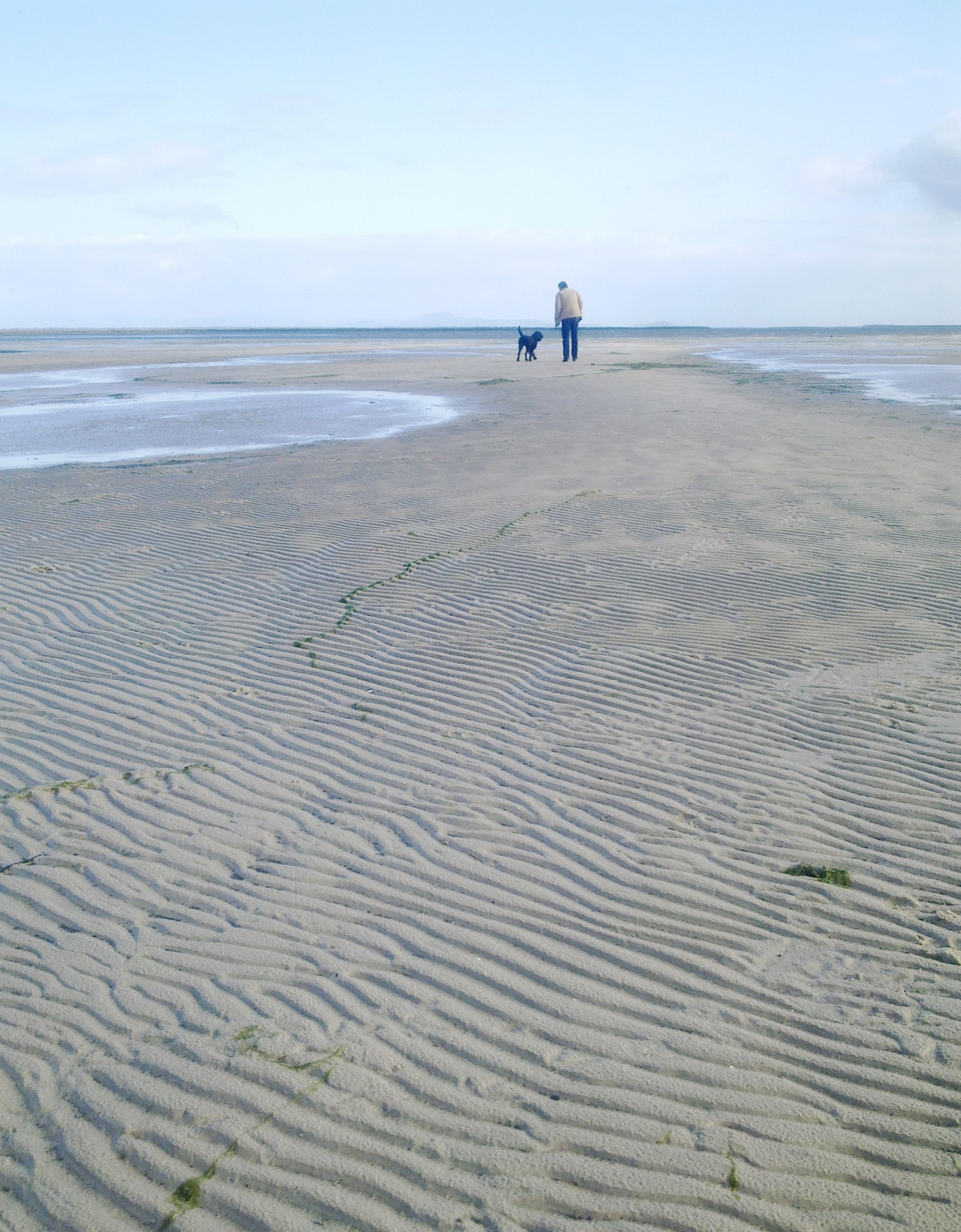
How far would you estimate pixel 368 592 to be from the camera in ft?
26.7

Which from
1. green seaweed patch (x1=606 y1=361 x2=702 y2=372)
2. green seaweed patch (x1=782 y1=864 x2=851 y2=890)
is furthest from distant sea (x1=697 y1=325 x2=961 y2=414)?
green seaweed patch (x1=782 y1=864 x2=851 y2=890)

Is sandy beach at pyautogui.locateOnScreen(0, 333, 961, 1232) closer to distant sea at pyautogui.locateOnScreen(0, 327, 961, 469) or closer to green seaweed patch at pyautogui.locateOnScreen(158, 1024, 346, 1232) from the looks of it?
green seaweed patch at pyautogui.locateOnScreen(158, 1024, 346, 1232)

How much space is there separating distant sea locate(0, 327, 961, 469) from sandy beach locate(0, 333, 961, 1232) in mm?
8073

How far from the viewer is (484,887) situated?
410 centimetres

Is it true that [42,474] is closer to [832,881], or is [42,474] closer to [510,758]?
[510,758]

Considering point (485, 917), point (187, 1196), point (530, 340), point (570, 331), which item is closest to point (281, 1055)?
point (187, 1196)

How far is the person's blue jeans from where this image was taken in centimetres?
3003

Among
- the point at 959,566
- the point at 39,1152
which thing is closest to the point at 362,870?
the point at 39,1152

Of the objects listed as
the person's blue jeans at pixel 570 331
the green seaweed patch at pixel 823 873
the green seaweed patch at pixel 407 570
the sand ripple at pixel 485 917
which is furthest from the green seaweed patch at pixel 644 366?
the green seaweed patch at pixel 823 873

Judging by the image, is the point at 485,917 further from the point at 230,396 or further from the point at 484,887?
the point at 230,396

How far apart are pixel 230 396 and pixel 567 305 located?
399 inches

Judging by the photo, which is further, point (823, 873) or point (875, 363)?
point (875, 363)

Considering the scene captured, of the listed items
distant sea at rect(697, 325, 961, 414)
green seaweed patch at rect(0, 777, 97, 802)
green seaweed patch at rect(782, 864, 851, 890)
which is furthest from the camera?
distant sea at rect(697, 325, 961, 414)

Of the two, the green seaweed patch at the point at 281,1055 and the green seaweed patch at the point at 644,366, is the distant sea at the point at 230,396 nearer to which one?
the green seaweed patch at the point at 644,366
